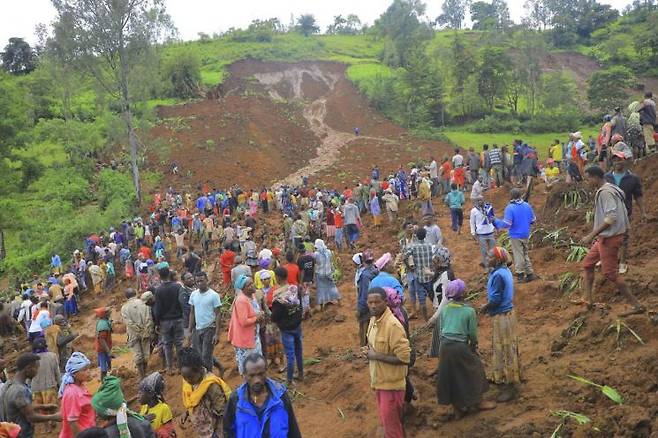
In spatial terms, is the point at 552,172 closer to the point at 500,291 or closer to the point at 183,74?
the point at 500,291

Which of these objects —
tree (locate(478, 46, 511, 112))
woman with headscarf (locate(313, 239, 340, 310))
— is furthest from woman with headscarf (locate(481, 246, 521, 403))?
tree (locate(478, 46, 511, 112))

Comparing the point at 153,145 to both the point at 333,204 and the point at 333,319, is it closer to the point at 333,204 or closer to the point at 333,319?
the point at 333,204

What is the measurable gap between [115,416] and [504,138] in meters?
38.1

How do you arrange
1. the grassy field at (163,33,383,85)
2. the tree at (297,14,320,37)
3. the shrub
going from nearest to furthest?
the shrub
the grassy field at (163,33,383,85)
the tree at (297,14,320,37)

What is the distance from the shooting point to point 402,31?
65.8 meters

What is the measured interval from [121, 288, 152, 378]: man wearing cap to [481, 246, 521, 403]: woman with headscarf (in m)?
5.32

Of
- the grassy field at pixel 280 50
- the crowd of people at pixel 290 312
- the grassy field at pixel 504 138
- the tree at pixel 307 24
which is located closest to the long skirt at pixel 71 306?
the crowd of people at pixel 290 312

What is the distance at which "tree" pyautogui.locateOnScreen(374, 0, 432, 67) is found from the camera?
62.5 m

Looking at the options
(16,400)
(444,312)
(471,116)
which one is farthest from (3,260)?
(471,116)

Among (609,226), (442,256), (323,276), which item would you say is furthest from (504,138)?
(609,226)

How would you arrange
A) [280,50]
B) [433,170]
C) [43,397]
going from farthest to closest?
1. [280,50]
2. [433,170]
3. [43,397]

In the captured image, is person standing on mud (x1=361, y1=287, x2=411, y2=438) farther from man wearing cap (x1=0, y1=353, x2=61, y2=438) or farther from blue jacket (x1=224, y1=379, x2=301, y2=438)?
man wearing cap (x1=0, y1=353, x2=61, y2=438)

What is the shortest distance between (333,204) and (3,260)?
15.9 m

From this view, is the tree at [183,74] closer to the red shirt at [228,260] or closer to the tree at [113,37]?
the tree at [113,37]
